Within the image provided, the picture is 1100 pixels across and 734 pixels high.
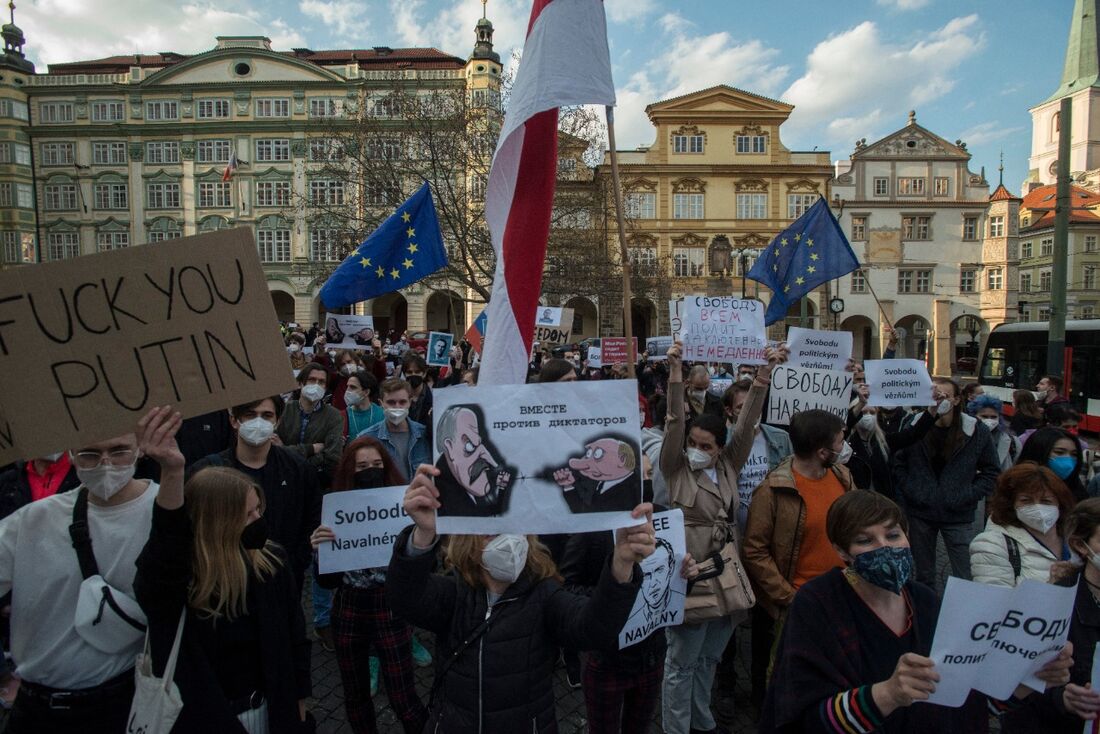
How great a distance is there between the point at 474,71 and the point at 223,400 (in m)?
37.9

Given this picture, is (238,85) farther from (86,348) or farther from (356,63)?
(86,348)

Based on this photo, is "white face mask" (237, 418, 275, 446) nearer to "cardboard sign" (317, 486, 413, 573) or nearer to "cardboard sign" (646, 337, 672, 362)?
"cardboard sign" (317, 486, 413, 573)

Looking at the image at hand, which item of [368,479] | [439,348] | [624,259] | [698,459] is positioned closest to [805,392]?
[698,459]

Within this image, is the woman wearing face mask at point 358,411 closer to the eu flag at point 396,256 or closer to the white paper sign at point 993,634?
the eu flag at point 396,256

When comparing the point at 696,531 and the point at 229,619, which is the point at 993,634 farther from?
the point at 229,619

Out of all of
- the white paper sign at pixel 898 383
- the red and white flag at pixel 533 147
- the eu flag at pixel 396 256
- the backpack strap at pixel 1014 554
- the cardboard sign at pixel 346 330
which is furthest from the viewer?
the cardboard sign at pixel 346 330

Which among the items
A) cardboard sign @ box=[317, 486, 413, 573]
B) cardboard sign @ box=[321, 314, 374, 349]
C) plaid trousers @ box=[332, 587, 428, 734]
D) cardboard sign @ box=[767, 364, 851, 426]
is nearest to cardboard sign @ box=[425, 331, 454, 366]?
cardboard sign @ box=[321, 314, 374, 349]

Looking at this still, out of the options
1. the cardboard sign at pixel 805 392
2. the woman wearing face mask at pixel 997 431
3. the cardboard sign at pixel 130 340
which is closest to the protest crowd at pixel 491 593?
the cardboard sign at pixel 130 340

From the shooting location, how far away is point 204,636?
2285 millimetres

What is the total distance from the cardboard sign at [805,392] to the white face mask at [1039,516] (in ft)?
6.32

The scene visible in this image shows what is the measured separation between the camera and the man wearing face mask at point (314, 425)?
466 cm

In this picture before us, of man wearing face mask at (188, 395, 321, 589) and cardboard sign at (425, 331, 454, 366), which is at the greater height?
cardboard sign at (425, 331, 454, 366)

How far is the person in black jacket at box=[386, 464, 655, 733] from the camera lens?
2096 mm

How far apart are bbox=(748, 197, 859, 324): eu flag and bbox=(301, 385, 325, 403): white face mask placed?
14.8 ft
